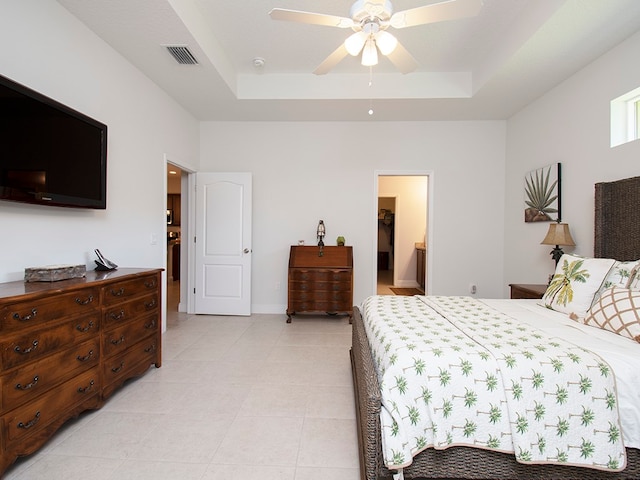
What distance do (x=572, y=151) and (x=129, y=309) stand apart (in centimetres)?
424

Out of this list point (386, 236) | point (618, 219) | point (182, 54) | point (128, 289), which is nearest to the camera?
point (128, 289)

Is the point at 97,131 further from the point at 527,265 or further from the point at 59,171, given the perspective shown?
the point at 527,265

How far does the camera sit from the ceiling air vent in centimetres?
267

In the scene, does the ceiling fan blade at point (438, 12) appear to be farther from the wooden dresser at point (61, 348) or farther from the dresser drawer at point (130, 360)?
the dresser drawer at point (130, 360)

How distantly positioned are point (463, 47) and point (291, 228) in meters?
2.93

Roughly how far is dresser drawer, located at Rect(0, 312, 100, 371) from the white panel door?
2.40 metres

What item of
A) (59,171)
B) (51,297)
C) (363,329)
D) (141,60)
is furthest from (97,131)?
(363,329)

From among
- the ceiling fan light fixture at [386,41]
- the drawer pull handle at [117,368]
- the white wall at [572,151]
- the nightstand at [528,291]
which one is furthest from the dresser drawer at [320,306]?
the ceiling fan light fixture at [386,41]

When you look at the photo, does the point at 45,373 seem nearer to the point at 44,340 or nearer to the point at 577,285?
the point at 44,340

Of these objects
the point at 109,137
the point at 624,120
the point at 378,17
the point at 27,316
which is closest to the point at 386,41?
the point at 378,17

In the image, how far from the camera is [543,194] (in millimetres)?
3502

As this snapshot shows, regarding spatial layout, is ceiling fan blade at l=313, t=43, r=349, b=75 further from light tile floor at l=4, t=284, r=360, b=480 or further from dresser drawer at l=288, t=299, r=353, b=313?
dresser drawer at l=288, t=299, r=353, b=313

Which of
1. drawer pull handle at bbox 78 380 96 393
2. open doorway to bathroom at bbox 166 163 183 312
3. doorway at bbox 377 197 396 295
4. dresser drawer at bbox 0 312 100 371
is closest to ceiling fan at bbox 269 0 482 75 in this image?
dresser drawer at bbox 0 312 100 371

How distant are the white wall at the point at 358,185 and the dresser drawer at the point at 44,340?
2720mm
